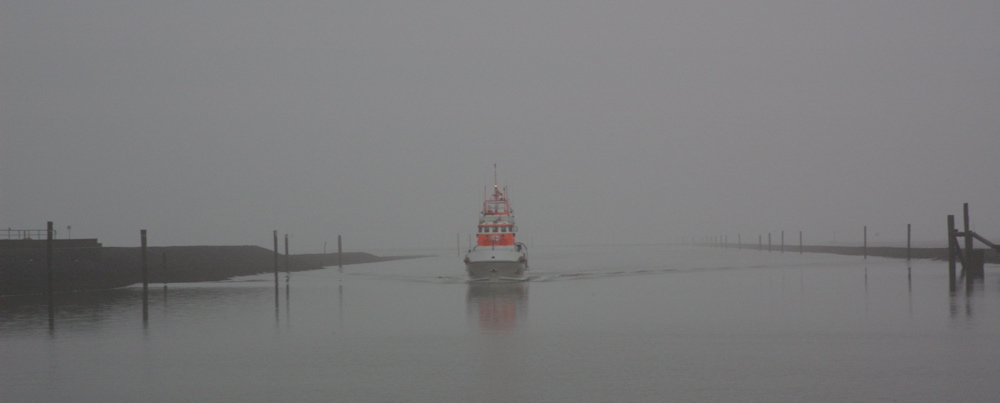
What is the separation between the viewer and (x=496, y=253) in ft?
182

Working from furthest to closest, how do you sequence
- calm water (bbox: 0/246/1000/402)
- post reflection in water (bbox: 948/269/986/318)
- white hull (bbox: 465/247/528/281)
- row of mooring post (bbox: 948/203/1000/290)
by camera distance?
1. white hull (bbox: 465/247/528/281)
2. row of mooring post (bbox: 948/203/1000/290)
3. post reflection in water (bbox: 948/269/986/318)
4. calm water (bbox: 0/246/1000/402)

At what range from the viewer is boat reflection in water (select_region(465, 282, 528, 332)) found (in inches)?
1086

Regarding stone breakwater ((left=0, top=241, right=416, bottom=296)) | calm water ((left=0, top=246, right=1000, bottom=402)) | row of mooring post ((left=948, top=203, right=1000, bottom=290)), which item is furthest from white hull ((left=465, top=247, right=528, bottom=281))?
row of mooring post ((left=948, top=203, right=1000, bottom=290))

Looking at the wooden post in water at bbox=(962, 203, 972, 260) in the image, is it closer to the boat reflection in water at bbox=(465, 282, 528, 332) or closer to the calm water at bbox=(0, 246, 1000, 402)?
the calm water at bbox=(0, 246, 1000, 402)

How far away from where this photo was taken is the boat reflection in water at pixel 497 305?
90.5ft

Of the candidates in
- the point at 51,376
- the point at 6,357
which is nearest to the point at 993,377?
the point at 51,376

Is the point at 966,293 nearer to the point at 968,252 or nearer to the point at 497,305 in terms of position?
the point at 968,252

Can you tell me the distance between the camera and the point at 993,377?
50.5 feet

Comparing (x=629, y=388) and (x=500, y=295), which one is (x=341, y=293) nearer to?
(x=500, y=295)

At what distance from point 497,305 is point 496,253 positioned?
19.7 m

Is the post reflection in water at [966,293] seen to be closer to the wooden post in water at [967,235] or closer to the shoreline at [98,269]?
the wooden post in water at [967,235]

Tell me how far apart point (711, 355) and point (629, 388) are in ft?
15.4

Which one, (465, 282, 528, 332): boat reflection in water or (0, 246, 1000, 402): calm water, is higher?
(0, 246, 1000, 402): calm water

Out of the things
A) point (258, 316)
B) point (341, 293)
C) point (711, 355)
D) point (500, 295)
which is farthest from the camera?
point (341, 293)
